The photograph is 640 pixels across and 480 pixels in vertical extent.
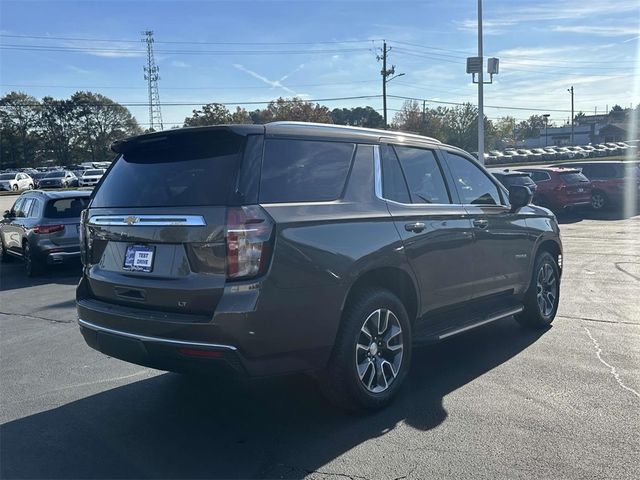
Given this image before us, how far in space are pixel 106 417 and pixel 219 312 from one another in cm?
154

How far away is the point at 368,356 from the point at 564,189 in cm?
1681

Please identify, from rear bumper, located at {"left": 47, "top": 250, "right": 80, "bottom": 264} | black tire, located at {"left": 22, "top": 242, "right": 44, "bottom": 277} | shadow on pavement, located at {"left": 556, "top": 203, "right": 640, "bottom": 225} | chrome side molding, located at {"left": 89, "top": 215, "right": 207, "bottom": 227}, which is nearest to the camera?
chrome side molding, located at {"left": 89, "top": 215, "right": 207, "bottom": 227}

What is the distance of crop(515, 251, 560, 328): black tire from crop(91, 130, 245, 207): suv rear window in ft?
13.0

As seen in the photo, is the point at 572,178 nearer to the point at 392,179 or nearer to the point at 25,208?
the point at 25,208

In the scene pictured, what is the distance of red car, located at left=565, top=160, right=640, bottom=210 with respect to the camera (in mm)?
19562

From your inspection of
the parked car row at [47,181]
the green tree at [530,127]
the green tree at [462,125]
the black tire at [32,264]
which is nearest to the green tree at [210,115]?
the parked car row at [47,181]

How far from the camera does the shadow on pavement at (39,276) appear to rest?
10.8 m

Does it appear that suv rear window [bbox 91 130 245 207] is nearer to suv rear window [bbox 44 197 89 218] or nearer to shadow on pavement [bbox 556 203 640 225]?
suv rear window [bbox 44 197 89 218]

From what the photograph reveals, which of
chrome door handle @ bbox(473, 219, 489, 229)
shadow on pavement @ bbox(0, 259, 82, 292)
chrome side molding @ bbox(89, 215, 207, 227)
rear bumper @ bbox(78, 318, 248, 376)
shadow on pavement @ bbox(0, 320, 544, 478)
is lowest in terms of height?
shadow on pavement @ bbox(0, 259, 82, 292)

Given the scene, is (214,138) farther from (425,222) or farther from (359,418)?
(359,418)

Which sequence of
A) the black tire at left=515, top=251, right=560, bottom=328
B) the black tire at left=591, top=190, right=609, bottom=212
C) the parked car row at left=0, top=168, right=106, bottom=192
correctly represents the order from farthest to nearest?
the parked car row at left=0, top=168, right=106, bottom=192
the black tire at left=591, top=190, right=609, bottom=212
the black tire at left=515, top=251, right=560, bottom=328

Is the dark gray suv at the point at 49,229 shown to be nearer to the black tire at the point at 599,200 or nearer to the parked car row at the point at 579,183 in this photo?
the parked car row at the point at 579,183

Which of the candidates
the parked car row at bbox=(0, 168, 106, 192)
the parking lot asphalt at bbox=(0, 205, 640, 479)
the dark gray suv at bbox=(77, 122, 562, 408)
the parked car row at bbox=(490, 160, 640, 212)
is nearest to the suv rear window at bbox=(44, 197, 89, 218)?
the parking lot asphalt at bbox=(0, 205, 640, 479)

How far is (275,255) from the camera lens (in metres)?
3.60
